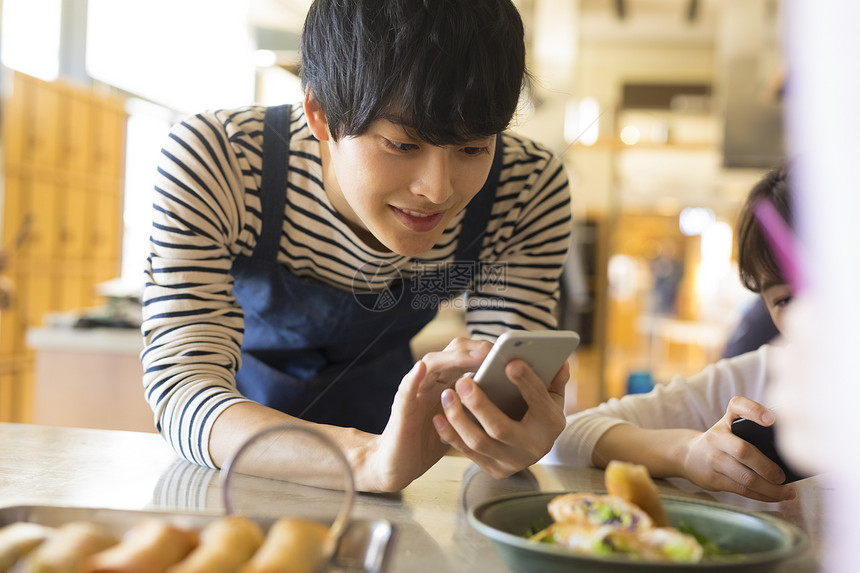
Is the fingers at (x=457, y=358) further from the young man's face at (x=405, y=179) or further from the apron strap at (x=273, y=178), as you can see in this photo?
the apron strap at (x=273, y=178)

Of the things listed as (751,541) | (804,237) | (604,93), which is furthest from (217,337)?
(604,93)

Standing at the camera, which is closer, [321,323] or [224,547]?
[224,547]

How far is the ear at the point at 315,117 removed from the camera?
91 centimetres

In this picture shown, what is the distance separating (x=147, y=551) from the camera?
1.43 ft

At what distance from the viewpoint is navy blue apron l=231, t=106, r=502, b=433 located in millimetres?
1036

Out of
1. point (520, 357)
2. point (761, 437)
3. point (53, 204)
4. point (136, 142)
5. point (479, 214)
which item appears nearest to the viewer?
point (520, 357)

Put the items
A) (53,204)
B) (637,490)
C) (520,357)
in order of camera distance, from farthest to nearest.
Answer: (53,204) < (520,357) < (637,490)

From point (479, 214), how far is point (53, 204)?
350cm

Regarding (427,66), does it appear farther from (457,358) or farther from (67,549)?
(67,549)

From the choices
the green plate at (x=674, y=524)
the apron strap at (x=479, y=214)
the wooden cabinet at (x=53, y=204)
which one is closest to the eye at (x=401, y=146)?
the apron strap at (x=479, y=214)

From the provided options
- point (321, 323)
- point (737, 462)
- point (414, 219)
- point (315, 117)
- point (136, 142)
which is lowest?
point (737, 462)

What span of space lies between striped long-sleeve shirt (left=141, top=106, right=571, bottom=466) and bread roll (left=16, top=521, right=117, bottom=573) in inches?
14.5

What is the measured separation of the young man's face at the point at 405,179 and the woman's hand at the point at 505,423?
0.72 ft

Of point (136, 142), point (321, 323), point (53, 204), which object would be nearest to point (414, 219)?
point (321, 323)
